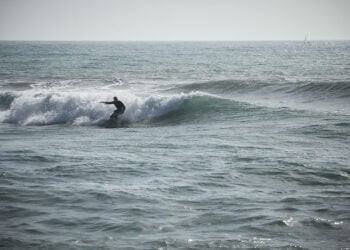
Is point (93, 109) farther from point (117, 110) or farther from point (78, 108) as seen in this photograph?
point (117, 110)

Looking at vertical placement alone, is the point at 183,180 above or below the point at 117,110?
below

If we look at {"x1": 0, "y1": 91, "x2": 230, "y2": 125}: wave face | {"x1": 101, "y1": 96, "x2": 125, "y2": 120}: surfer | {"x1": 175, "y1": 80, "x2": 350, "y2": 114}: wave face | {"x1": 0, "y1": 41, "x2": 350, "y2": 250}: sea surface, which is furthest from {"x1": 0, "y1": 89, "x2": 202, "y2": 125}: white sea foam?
{"x1": 175, "y1": 80, "x2": 350, "y2": 114}: wave face

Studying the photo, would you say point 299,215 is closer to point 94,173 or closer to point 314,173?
point 314,173

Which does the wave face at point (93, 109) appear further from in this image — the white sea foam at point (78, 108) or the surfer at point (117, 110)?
the surfer at point (117, 110)

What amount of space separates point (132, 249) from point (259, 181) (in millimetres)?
4111

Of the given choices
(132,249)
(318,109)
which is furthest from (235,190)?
(318,109)

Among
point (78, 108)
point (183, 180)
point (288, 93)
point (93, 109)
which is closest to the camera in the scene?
point (183, 180)

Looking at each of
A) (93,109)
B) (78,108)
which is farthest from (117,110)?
(78,108)

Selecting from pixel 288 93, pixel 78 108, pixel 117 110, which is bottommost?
pixel 78 108

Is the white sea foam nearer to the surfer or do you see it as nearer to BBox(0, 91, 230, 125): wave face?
BBox(0, 91, 230, 125): wave face

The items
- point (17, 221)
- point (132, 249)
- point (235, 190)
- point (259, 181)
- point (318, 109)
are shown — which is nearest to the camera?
point (132, 249)

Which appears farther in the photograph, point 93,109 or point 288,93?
point 288,93

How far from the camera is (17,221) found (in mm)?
7652

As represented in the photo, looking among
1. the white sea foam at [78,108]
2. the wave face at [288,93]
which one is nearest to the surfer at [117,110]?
the white sea foam at [78,108]
